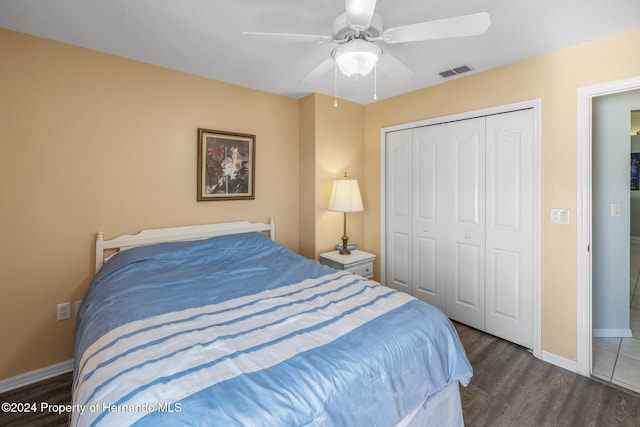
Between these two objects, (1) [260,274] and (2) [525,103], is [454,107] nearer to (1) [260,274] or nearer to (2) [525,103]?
(2) [525,103]

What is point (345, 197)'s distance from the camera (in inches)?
129

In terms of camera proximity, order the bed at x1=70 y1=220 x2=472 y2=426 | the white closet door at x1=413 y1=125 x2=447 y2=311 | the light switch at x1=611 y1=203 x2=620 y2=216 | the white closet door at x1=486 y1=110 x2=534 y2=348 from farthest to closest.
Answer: the white closet door at x1=413 y1=125 x2=447 y2=311 < the light switch at x1=611 y1=203 x2=620 y2=216 < the white closet door at x1=486 y1=110 x2=534 y2=348 < the bed at x1=70 y1=220 x2=472 y2=426

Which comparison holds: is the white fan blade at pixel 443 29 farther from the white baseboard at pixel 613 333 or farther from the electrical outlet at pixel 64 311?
the white baseboard at pixel 613 333

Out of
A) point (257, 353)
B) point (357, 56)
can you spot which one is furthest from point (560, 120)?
point (257, 353)

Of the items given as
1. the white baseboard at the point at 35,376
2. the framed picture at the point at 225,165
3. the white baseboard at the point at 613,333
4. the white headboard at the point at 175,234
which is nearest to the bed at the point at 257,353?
the white headboard at the point at 175,234

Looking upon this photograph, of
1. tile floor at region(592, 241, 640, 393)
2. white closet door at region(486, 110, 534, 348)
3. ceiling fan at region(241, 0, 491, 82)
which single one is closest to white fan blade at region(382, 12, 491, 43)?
ceiling fan at region(241, 0, 491, 82)

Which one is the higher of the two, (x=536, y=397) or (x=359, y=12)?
(x=359, y=12)

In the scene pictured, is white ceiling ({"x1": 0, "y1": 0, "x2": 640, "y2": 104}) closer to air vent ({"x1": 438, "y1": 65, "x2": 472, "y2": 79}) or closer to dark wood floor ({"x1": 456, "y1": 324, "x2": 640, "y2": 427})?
air vent ({"x1": 438, "y1": 65, "x2": 472, "y2": 79})

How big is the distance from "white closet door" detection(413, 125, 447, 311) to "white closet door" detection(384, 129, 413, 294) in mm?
80

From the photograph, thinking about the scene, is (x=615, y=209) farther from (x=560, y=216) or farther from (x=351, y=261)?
(x=351, y=261)

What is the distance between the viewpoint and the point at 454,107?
116 inches

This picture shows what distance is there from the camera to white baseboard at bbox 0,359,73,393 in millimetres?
2105

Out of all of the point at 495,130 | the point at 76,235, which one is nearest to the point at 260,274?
the point at 76,235

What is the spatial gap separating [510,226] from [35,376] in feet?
12.7
